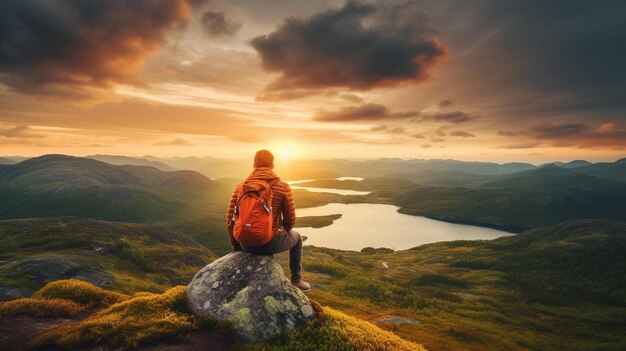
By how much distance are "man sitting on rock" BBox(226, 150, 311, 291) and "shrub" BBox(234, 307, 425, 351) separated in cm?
260

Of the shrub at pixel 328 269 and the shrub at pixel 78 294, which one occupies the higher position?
the shrub at pixel 78 294

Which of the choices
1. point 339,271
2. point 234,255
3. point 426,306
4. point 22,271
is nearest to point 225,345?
point 234,255

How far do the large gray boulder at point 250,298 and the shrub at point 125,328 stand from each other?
3.82ft

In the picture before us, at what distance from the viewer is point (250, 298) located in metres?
14.5

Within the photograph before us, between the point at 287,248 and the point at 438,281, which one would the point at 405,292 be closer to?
the point at 438,281

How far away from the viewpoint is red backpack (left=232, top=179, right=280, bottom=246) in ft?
44.8

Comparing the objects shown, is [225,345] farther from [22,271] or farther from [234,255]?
[22,271]

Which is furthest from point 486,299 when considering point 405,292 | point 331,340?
point 331,340

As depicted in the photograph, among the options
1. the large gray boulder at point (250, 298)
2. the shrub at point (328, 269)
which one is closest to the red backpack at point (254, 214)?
the large gray boulder at point (250, 298)

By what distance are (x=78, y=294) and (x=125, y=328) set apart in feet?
22.4

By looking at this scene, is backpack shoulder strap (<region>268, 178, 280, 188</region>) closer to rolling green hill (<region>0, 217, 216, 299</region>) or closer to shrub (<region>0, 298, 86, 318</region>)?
shrub (<region>0, 298, 86, 318</region>)

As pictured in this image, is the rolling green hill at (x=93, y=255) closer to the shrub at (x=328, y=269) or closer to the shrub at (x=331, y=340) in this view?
the shrub at (x=328, y=269)

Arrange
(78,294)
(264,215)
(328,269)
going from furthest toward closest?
1. (328,269)
2. (78,294)
3. (264,215)

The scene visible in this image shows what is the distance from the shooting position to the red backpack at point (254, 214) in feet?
44.8
